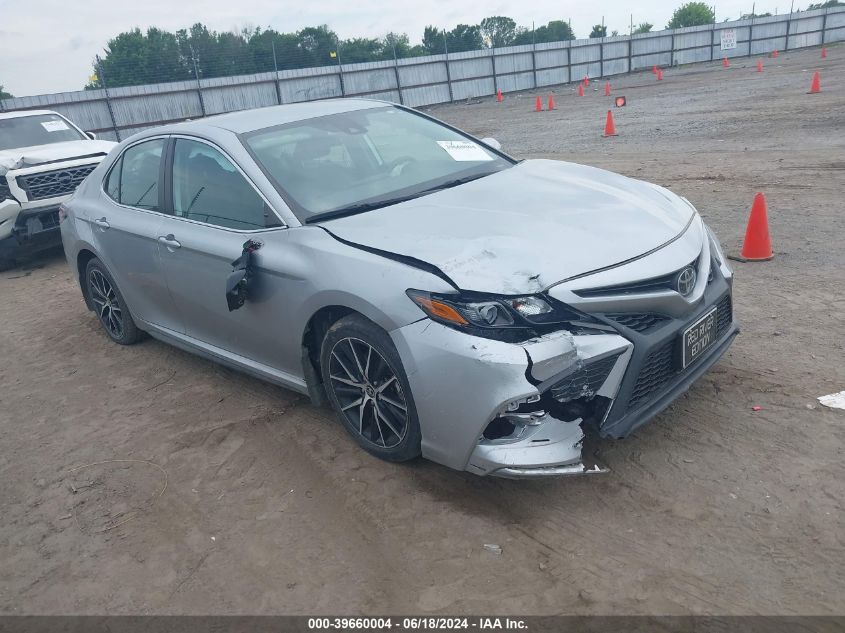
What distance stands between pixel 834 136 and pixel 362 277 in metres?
Result: 11.3

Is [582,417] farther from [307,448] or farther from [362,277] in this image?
[307,448]

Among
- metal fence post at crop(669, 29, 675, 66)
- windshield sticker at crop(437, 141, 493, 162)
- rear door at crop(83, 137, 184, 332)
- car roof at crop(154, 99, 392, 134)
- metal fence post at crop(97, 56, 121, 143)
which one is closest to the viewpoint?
car roof at crop(154, 99, 392, 134)

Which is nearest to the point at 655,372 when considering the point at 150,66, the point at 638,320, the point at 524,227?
the point at 638,320

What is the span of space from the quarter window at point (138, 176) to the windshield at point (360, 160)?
0.99 m

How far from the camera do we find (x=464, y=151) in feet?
15.4

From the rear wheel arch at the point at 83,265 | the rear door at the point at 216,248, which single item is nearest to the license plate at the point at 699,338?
the rear door at the point at 216,248

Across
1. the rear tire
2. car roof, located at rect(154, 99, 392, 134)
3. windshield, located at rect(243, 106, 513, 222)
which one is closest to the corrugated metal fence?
the rear tire

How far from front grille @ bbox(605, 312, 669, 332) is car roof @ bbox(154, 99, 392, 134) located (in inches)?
97.4

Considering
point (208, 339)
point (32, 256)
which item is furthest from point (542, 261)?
point (32, 256)

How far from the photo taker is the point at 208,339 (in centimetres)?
460

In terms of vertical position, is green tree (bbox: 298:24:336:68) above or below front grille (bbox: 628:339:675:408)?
above

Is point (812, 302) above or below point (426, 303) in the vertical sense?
below

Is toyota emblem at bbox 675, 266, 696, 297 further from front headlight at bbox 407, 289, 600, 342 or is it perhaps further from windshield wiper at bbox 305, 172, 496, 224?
windshield wiper at bbox 305, 172, 496, 224

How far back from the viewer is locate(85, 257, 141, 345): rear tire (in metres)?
5.54
